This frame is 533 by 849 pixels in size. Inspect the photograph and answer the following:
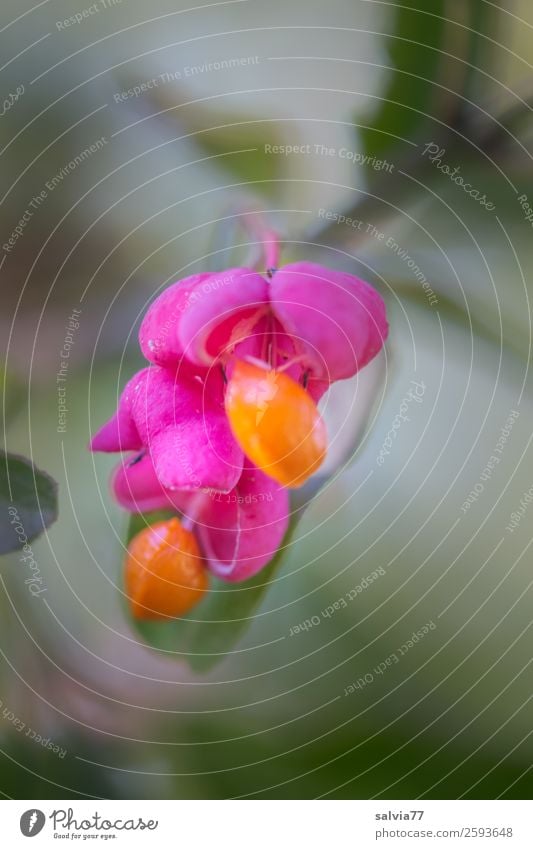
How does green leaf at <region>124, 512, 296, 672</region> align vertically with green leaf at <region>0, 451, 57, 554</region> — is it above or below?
below

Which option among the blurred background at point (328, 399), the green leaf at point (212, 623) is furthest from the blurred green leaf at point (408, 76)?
the green leaf at point (212, 623)

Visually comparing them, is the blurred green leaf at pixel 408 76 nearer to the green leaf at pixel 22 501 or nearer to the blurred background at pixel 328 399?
the blurred background at pixel 328 399

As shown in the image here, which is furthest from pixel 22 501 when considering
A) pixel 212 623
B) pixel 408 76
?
pixel 408 76

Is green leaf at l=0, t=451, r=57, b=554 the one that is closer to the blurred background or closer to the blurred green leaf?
the blurred background

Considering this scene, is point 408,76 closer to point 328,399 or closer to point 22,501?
point 328,399

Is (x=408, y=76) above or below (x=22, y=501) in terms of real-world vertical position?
above

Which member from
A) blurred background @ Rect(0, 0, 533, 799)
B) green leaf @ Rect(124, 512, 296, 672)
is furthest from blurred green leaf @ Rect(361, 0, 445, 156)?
green leaf @ Rect(124, 512, 296, 672)

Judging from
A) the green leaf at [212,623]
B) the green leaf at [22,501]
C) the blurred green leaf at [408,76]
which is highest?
the blurred green leaf at [408,76]
